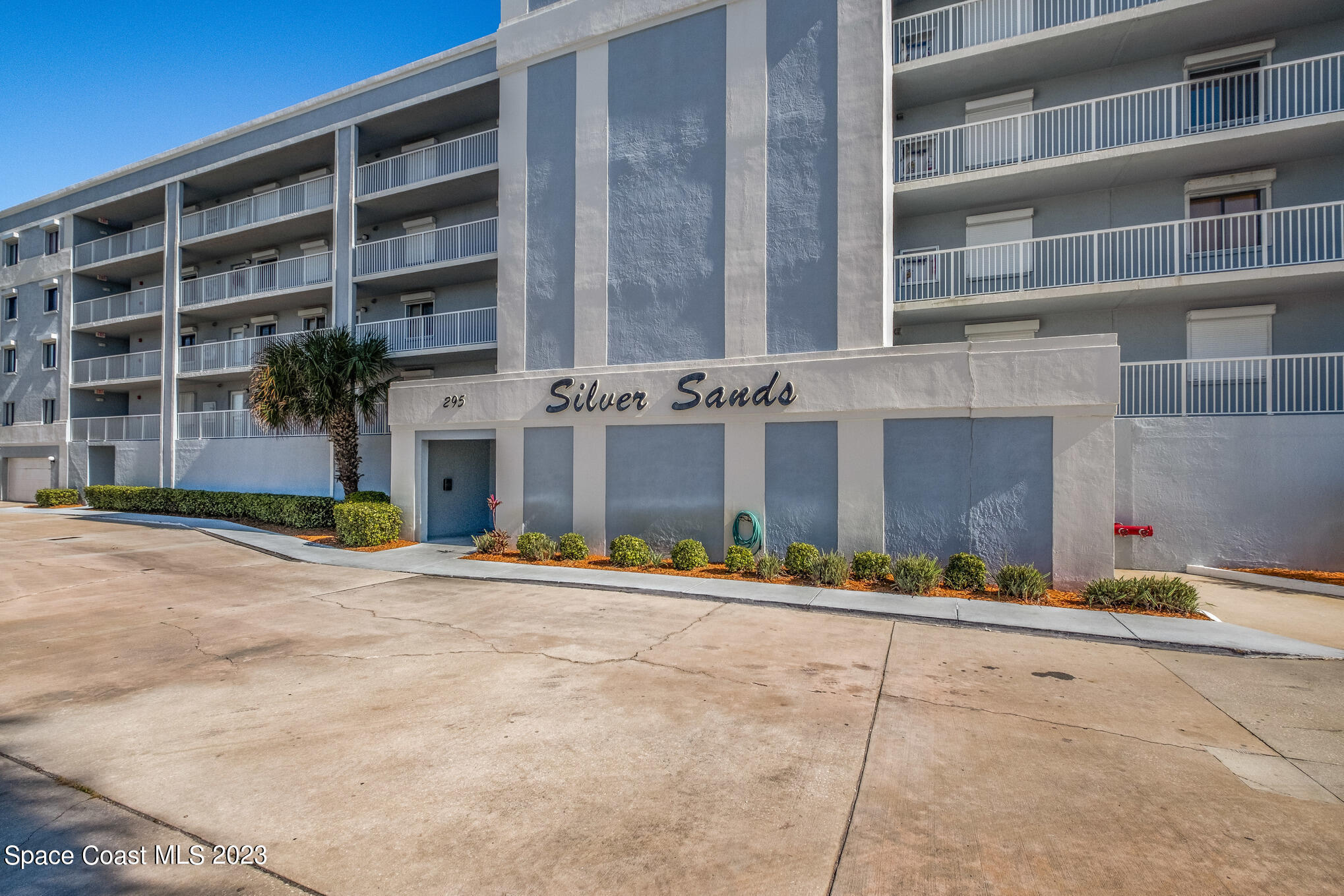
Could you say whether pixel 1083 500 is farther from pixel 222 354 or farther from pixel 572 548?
pixel 222 354

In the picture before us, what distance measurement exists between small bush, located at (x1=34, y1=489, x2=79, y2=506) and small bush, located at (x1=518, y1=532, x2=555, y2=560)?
2753 cm

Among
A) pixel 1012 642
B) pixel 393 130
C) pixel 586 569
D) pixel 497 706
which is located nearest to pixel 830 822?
pixel 497 706

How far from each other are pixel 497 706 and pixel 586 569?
7588 millimetres

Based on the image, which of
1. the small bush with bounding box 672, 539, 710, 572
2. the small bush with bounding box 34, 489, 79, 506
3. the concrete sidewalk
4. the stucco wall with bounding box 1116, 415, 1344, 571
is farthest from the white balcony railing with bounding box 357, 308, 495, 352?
the small bush with bounding box 34, 489, 79, 506

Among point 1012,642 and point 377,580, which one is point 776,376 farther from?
point 377,580

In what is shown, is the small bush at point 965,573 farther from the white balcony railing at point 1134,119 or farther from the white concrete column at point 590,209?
the white balcony railing at point 1134,119

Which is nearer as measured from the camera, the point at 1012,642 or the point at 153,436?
the point at 1012,642

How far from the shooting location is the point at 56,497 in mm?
27875

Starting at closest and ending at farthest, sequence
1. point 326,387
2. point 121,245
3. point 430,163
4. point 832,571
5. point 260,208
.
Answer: point 832,571 < point 326,387 < point 430,163 < point 260,208 < point 121,245

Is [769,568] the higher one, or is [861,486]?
[861,486]

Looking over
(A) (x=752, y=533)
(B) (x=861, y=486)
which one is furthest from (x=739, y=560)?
(B) (x=861, y=486)

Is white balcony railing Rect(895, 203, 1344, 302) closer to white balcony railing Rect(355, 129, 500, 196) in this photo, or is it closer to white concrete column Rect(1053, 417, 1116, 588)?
white concrete column Rect(1053, 417, 1116, 588)

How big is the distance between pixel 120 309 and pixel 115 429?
225 inches

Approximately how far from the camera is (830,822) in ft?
13.0
